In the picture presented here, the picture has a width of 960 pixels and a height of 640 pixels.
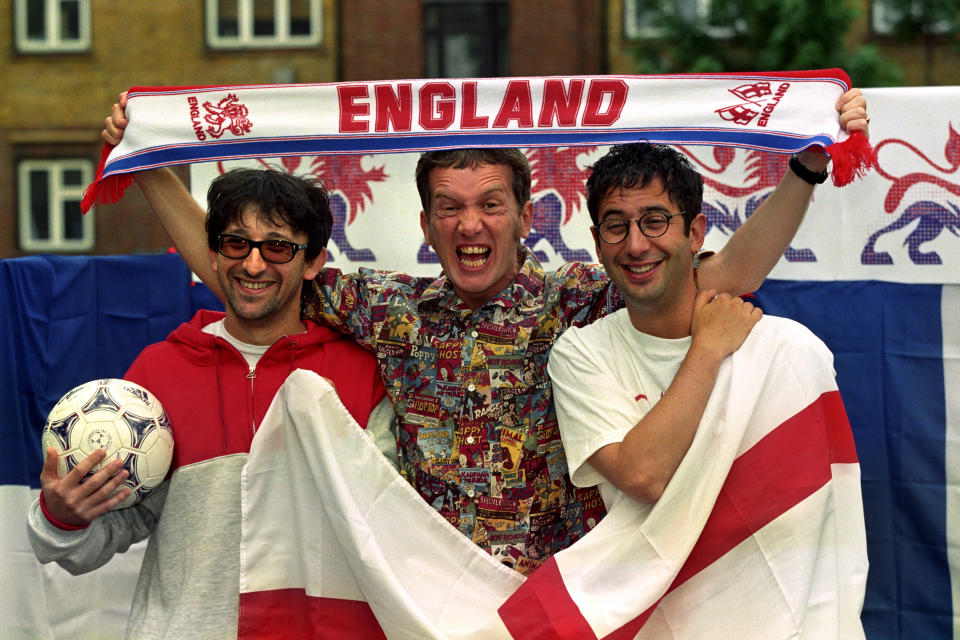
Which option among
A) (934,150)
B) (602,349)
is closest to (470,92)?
(602,349)

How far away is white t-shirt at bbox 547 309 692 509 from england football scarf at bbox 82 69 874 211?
2.03ft

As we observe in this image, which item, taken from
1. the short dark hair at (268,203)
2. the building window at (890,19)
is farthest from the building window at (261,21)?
the short dark hair at (268,203)

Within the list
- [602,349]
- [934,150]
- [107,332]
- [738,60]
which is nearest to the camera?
[602,349]

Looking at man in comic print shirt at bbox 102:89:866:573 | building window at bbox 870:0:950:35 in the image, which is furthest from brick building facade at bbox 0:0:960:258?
man in comic print shirt at bbox 102:89:866:573

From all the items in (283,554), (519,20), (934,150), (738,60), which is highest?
(519,20)

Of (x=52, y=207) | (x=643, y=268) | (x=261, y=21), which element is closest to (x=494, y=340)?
(x=643, y=268)

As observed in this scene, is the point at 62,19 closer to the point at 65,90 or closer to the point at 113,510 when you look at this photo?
the point at 65,90

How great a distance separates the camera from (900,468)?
4.20 metres

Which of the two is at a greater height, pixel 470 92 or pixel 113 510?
pixel 470 92

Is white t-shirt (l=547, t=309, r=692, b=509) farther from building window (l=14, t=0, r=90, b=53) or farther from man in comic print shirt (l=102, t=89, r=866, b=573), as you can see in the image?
building window (l=14, t=0, r=90, b=53)

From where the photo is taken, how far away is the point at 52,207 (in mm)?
15664

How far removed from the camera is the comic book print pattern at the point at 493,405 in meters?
3.10

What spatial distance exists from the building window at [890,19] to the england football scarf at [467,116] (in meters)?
11.2

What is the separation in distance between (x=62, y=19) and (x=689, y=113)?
14.3 m
